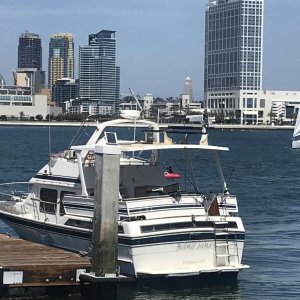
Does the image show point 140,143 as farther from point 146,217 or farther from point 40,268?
point 40,268

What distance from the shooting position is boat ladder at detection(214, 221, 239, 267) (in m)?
22.0

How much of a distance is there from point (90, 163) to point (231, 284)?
15.8 feet

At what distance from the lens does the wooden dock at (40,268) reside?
19.7m

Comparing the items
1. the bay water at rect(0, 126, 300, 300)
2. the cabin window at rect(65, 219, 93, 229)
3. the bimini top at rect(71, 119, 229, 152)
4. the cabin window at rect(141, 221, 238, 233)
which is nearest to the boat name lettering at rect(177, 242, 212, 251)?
the cabin window at rect(141, 221, 238, 233)

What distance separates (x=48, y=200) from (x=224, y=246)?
549cm

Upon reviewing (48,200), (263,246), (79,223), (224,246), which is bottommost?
(263,246)

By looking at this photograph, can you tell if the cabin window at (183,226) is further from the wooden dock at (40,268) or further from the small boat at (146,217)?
the wooden dock at (40,268)

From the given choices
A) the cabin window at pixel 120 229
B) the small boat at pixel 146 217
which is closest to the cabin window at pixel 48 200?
the small boat at pixel 146 217

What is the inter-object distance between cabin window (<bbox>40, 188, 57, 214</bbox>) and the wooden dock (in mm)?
3459

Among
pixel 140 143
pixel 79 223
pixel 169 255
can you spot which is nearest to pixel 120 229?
pixel 169 255

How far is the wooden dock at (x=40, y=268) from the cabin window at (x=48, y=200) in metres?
3.46

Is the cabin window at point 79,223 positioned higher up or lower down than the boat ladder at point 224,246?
higher up

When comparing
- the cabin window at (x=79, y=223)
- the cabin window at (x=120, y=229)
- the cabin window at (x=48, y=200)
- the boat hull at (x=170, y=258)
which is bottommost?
the boat hull at (x=170, y=258)

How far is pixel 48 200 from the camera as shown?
24922 mm
